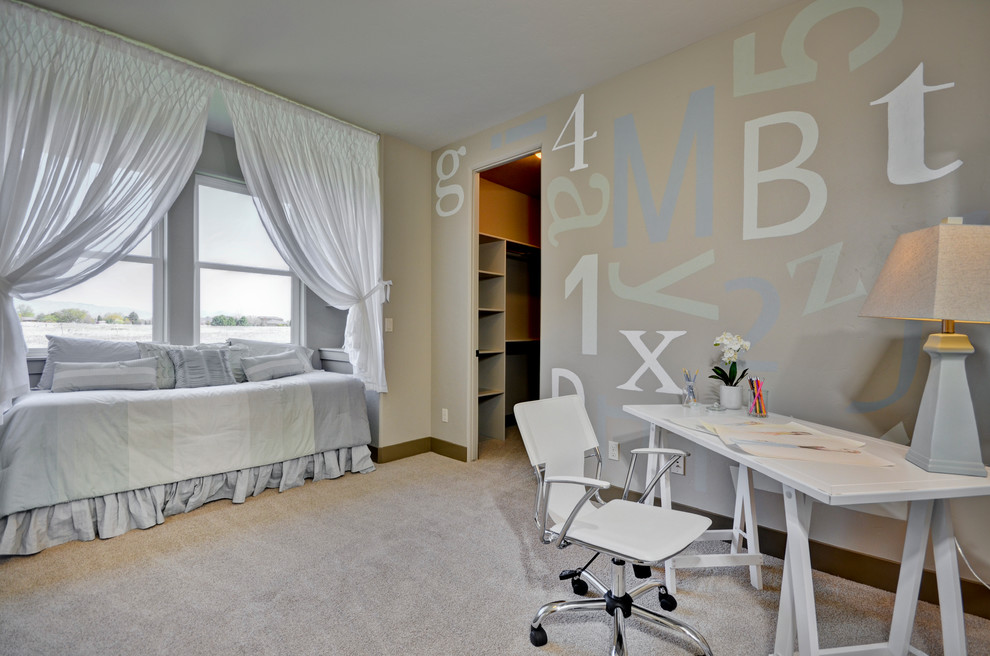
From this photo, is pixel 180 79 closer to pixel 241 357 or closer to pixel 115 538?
pixel 241 357

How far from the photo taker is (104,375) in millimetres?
2822

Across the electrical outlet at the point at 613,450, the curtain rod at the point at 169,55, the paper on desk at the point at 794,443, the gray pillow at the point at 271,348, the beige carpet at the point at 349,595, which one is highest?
the curtain rod at the point at 169,55

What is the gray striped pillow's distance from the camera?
2.72 metres

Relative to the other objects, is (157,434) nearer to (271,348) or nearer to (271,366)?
(271,366)

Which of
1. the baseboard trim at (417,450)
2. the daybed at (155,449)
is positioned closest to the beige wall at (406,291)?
the baseboard trim at (417,450)

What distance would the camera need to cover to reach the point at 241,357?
3.53 meters

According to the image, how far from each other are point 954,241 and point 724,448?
3.13ft

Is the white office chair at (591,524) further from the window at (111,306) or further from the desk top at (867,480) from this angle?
the window at (111,306)

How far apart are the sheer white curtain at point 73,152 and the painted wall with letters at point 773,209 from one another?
2.46 m

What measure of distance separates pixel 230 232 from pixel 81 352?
4.80ft

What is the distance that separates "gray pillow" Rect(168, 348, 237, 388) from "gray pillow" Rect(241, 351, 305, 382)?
0.13m

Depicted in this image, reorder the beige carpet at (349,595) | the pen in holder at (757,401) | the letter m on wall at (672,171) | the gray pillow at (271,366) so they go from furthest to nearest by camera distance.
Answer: the gray pillow at (271,366)
the letter m on wall at (672,171)
the pen in holder at (757,401)
the beige carpet at (349,595)

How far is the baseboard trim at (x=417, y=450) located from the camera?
375 cm

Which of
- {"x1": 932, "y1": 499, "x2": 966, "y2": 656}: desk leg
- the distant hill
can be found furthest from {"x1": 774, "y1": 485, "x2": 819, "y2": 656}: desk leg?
the distant hill
